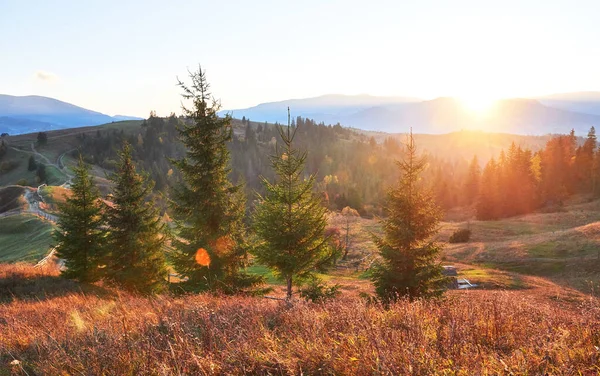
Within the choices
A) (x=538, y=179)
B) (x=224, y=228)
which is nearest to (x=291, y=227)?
(x=224, y=228)

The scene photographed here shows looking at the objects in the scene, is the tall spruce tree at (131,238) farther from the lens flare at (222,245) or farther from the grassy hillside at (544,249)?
the grassy hillside at (544,249)

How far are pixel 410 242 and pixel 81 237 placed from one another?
19.5 meters

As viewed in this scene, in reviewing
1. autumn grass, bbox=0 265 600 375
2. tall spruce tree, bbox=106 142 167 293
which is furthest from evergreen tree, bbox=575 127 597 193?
autumn grass, bbox=0 265 600 375

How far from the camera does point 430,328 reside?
5.56 metres

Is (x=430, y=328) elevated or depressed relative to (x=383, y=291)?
elevated

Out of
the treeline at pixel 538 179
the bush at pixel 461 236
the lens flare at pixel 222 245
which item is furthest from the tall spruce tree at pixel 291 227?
the treeline at pixel 538 179

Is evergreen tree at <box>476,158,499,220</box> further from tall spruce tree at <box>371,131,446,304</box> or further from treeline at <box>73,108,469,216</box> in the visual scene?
tall spruce tree at <box>371,131,446,304</box>

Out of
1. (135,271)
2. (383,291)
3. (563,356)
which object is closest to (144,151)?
(135,271)

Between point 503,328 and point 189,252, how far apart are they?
49.9ft

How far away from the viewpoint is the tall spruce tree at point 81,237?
69.1 feet

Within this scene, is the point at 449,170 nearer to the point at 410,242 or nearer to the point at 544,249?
the point at 544,249

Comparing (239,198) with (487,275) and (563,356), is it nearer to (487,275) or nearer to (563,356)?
(563,356)

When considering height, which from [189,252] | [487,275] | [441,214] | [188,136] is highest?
[188,136]

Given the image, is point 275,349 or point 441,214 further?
point 441,214
